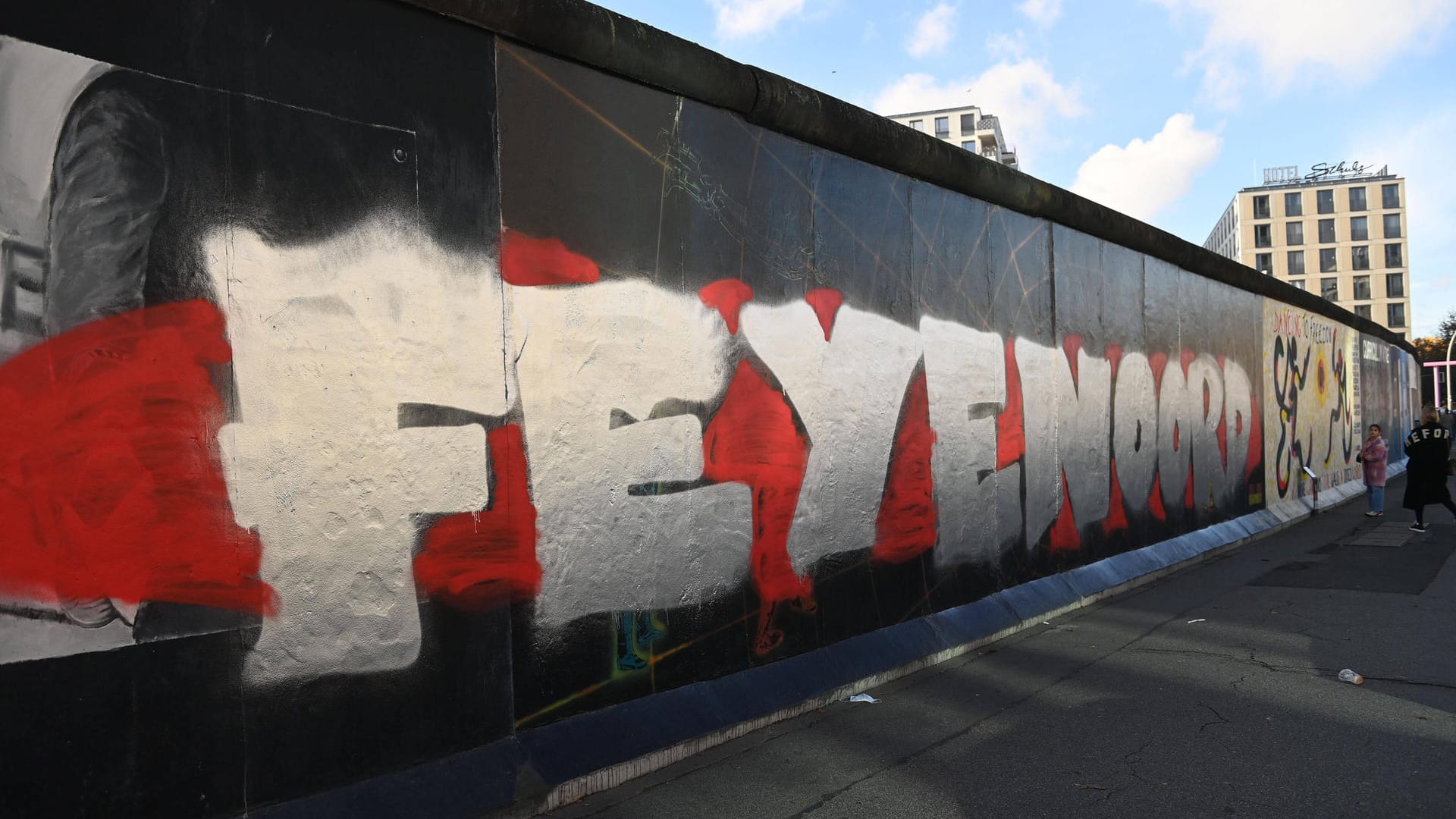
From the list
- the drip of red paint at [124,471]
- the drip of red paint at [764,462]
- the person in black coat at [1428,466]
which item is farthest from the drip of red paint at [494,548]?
the person in black coat at [1428,466]

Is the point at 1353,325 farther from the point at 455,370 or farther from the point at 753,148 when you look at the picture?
the point at 455,370

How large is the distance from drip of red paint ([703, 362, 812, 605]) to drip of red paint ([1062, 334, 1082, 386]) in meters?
4.64

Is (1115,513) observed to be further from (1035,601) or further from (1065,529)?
(1035,601)

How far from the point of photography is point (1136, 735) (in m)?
5.22

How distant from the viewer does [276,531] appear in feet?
11.8

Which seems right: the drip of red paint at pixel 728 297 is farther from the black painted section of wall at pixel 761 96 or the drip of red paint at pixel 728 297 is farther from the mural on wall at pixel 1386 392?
the mural on wall at pixel 1386 392

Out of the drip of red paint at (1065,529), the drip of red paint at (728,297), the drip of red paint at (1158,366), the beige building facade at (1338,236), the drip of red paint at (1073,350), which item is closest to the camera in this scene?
the drip of red paint at (728,297)

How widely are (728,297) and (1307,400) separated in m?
17.3

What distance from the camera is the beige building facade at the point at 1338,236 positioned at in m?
→ 97.9

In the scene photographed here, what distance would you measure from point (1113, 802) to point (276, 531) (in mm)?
3594

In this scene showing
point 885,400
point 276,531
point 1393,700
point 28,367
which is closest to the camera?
point 28,367

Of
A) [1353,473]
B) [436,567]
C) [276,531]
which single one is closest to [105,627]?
[276,531]

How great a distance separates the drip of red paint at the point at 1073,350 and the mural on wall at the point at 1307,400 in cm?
816

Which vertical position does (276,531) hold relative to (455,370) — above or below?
below
